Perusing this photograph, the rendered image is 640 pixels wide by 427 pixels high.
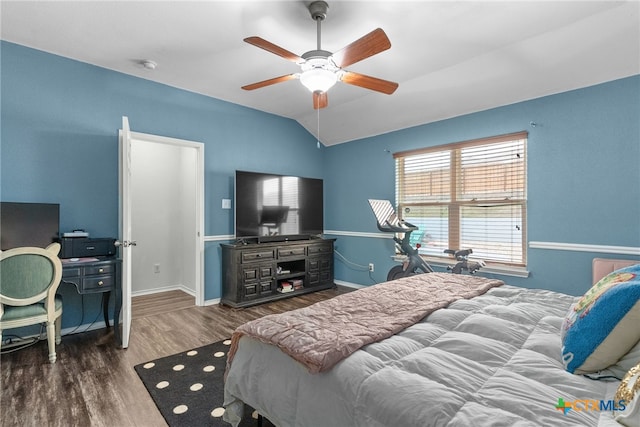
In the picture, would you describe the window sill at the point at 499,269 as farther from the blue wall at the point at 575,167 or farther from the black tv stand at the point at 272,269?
the black tv stand at the point at 272,269

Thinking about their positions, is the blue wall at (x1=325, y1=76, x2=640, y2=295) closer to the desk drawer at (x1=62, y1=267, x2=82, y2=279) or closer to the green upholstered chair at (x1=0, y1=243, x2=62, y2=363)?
the desk drawer at (x1=62, y1=267, x2=82, y2=279)

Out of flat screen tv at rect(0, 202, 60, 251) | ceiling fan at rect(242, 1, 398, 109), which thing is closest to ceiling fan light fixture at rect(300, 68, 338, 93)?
ceiling fan at rect(242, 1, 398, 109)

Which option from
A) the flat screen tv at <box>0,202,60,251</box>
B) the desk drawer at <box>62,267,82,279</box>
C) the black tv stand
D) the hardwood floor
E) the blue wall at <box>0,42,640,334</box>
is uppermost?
the blue wall at <box>0,42,640,334</box>

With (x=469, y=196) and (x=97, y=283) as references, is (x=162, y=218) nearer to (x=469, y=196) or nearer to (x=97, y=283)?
(x=97, y=283)

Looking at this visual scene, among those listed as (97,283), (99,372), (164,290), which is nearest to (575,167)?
(99,372)

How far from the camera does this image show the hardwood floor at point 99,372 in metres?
1.85

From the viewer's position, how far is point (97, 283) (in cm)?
280

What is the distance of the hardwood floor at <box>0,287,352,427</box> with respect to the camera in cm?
185

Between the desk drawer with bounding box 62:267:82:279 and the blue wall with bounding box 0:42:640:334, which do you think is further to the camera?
the blue wall with bounding box 0:42:640:334

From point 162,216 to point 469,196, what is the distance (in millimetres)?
4401

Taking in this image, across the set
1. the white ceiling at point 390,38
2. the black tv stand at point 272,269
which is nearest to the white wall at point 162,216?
the black tv stand at point 272,269

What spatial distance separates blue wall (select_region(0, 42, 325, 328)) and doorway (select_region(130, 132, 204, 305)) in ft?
1.90

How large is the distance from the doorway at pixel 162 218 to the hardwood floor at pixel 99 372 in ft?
3.21

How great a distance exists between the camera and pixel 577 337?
1148 millimetres
